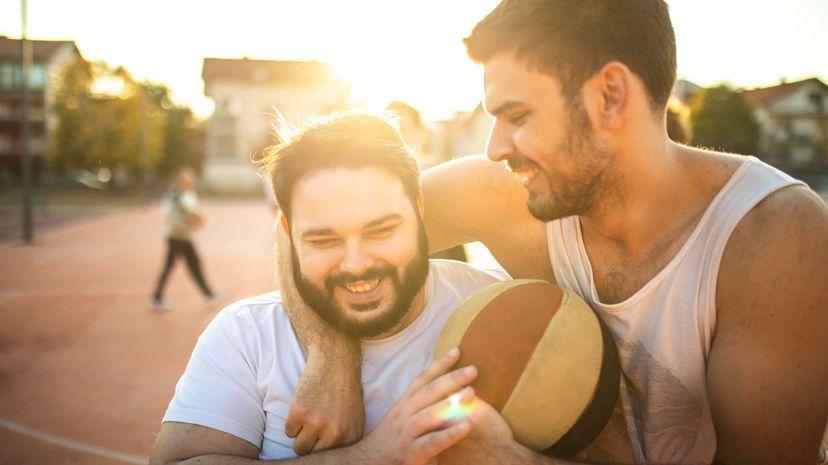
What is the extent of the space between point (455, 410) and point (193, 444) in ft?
2.74

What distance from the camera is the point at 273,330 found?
2.42 metres

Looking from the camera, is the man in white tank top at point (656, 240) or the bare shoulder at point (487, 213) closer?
the man in white tank top at point (656, 240)

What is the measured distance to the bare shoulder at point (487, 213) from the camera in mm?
2662

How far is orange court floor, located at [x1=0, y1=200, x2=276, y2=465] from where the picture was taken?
18.2ft

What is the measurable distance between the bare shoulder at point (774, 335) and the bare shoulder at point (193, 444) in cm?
146

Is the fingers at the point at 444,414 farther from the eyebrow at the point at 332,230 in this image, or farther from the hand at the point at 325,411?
the eyebrow at the point at 332,230

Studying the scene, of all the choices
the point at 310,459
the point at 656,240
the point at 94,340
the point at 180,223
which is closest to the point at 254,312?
the point at 310,459

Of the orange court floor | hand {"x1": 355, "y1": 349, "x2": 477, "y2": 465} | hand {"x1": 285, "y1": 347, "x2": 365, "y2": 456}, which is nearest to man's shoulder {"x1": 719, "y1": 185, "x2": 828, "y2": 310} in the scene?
hand {"x1": 355, "y1": 349, "x2": 477, "y2": 465}

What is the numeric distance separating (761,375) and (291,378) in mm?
1442

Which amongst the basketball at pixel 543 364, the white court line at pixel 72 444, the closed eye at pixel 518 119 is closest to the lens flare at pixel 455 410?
the basketball at pixel 543 364

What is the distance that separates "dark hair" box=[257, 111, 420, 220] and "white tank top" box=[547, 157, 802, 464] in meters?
0.70

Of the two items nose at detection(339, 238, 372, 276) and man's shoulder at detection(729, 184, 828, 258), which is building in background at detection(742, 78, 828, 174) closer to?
man's shoulder at detection(729, 184, 828, 258)

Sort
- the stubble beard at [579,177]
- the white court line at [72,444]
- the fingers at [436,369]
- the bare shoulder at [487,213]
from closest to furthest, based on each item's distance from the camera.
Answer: the fingers at [436,369], the stubble beard at [579,177], the bare shoulder at [487,213], the white court line at [72,444]

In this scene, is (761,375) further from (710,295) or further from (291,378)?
(291,378)
